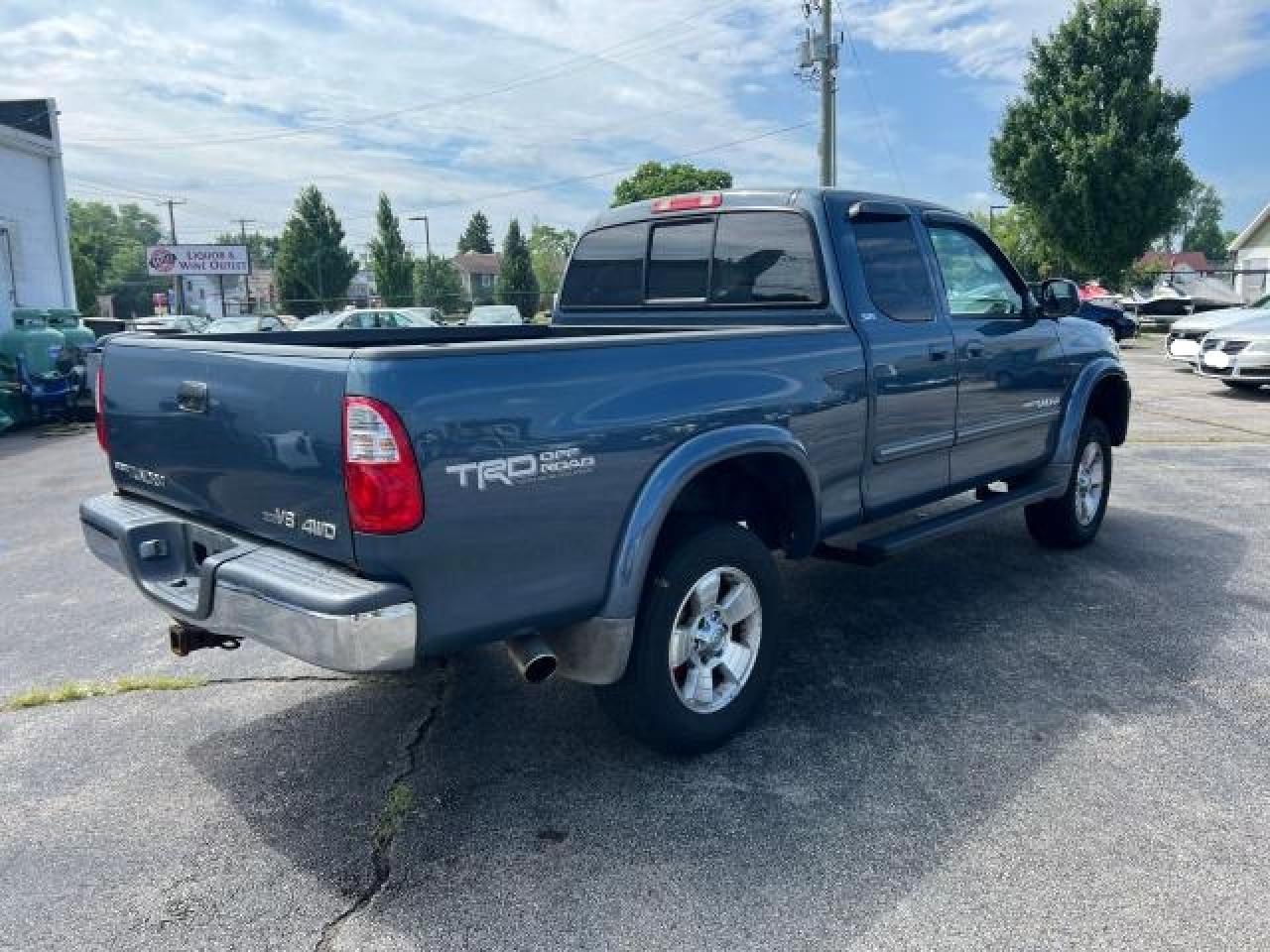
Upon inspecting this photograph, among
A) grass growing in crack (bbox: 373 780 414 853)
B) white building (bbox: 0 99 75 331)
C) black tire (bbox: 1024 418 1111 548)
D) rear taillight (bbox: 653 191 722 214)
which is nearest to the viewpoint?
grass growing in crack (bbox: 373 780 414 853)

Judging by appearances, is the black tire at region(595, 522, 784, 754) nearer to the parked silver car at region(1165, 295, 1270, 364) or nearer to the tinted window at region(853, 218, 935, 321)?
the tinted window at region(853, 218, 935, 321)

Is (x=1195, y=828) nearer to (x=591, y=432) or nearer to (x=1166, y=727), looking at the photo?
(x=1166, y=727)

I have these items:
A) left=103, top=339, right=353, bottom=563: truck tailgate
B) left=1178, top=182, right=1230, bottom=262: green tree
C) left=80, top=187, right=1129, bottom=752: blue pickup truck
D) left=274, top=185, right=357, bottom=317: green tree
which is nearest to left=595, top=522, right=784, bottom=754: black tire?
left=80, top=187, right=1129, bottom=752: blue pickup truck

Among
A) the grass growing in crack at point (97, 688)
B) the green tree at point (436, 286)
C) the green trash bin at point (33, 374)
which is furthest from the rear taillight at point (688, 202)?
the green tree at point (436, 286)

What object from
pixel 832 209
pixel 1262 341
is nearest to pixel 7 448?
pixel 832 209

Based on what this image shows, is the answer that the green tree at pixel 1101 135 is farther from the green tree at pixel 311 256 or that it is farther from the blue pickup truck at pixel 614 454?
the green tree at pixel 311 256

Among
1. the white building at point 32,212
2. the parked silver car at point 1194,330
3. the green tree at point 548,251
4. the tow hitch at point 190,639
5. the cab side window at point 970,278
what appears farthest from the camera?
the green tree at point 548,251

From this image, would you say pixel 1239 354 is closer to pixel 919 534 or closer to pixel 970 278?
pixel 970 278

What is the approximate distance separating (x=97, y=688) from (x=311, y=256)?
5015 centimetres

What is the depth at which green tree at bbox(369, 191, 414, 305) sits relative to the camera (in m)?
53.7

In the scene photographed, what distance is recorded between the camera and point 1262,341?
1382cm

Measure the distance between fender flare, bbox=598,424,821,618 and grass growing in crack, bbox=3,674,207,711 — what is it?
228 centimetres

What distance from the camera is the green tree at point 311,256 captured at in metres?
50.4

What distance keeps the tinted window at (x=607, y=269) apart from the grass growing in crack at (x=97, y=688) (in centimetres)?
277
